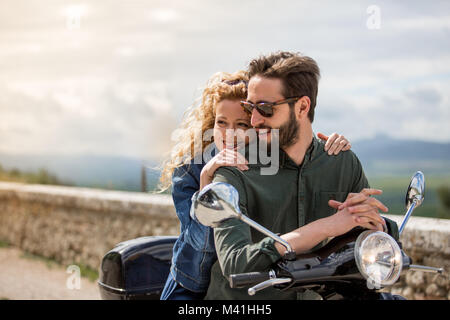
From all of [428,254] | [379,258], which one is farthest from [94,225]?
[379,258]

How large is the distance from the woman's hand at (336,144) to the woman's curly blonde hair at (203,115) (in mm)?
492

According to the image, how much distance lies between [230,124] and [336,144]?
543mm

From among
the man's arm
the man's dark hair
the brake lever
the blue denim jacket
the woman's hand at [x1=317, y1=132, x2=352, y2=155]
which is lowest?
the blue denim jacket

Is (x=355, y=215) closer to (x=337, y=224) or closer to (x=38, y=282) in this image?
(x=337, y=224)

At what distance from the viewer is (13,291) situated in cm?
738

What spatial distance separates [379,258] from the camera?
173cm

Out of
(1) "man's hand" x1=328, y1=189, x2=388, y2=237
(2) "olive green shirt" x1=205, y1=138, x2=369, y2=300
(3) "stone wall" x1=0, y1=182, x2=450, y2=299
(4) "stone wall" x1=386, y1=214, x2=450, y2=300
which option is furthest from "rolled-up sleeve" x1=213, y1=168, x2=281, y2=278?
(3) "stone wall" x1=0, y1=182, x2=450, y2=299

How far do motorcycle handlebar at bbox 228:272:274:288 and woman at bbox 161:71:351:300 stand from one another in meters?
0.51

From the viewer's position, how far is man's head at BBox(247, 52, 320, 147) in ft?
6.90

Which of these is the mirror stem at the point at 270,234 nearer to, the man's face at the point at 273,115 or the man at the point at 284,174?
the man at the point at 284,174

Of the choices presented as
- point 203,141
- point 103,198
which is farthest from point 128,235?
point 203,141

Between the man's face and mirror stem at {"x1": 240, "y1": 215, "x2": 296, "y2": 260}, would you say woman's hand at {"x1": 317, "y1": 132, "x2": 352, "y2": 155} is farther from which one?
mirror stem at {"x1": 240, "y1": 215, "x2": 296, "y2": 260}
